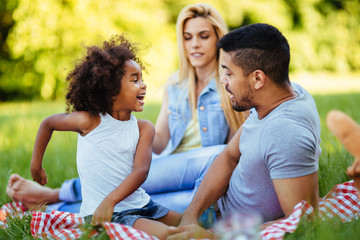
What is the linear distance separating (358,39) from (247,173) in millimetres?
20697

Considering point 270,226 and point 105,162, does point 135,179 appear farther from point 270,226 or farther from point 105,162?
point 270,226

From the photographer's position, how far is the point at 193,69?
3.60m

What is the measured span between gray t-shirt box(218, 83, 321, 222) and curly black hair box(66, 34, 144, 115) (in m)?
0.82

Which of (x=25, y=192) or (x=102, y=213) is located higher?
(x=102, y=213)

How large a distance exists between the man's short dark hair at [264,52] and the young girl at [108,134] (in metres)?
0.66

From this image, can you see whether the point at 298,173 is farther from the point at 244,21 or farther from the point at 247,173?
the point at 244,21

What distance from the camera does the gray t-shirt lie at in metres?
→ 1.92

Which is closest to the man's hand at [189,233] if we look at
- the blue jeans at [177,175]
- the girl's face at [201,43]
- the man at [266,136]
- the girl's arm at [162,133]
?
the man at [266,136]

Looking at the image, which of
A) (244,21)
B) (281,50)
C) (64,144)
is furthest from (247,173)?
(244,21)

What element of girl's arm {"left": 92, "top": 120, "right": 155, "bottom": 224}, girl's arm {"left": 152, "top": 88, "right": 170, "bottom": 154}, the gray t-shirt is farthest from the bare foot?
the gray t-shirt

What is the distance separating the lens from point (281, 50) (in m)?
2.11

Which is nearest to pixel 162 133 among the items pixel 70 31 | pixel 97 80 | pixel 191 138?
pixel 191 138

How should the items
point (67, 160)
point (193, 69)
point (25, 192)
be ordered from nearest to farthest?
point (25, 192) < point (193, 69) < point (67, 160)

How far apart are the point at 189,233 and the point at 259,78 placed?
89 centimetres
